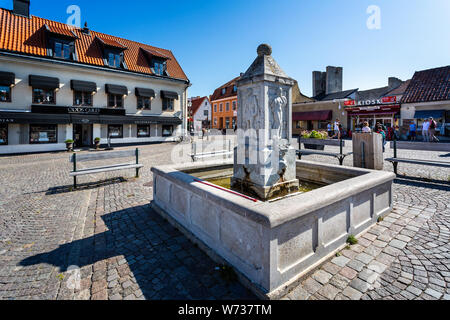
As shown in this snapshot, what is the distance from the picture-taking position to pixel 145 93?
Result: 69.3 ft

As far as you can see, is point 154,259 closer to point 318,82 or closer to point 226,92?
point 318,82

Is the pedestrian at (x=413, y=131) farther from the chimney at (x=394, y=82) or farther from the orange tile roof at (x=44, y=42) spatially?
the orange tile roof at (x=44, y=42)

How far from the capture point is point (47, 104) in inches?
656

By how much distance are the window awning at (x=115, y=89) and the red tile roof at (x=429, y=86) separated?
2515cm

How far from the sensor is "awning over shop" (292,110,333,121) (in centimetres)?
2894

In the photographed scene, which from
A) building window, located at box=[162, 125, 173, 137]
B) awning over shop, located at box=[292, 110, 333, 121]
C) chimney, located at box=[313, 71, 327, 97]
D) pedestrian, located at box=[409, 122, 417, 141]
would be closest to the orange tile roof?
building window, located at box=[162, 125, 173, 137]

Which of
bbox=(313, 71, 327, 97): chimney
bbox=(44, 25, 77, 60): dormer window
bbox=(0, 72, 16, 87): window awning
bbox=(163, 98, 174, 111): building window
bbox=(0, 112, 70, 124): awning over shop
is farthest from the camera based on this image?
bbox=(313, 71, 327, 97): chimney

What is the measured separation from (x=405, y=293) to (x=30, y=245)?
4845 millimetres

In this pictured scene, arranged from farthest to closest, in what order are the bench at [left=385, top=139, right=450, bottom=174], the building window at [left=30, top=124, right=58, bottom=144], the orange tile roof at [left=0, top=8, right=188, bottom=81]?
→ the building window at [left=30, top=124, right=58, bottom=144]
the orange tile roof at [left=0, top=8, right=188, bottom=81]
the bench at [left=385, top=139, right=450, bottom=174]

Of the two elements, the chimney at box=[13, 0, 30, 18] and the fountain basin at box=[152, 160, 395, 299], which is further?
the chimney at box=[13, 0, 30, 18]

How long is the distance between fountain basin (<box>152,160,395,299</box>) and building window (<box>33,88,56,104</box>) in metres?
17.4

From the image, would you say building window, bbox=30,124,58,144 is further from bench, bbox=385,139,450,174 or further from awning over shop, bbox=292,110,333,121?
awning over shop, bbox=292,110,333,121

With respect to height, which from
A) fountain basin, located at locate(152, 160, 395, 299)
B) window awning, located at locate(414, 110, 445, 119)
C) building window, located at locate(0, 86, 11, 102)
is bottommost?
fountain basin, located at locate(152, 160, 395, 299)

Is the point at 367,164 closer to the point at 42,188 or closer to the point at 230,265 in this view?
the point at 230,265
